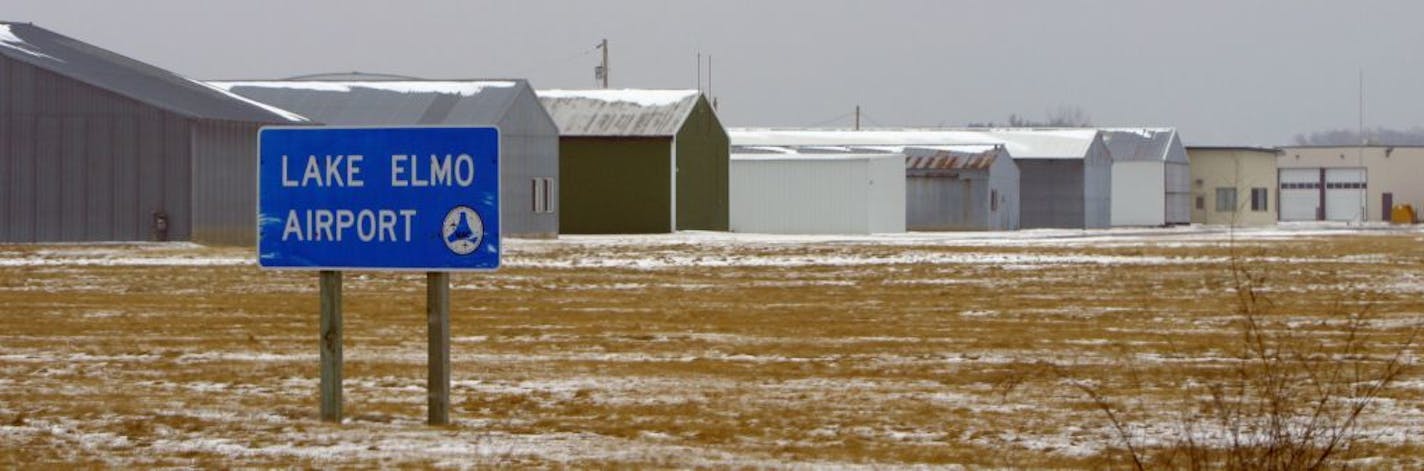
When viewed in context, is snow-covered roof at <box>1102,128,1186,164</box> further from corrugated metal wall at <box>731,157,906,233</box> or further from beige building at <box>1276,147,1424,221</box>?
corrugated metal wall at <box>731,157,906,233</box>

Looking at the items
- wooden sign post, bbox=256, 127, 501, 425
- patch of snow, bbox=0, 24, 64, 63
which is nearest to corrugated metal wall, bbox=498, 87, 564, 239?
patch of snow, bbox=0, 24, 64, 63

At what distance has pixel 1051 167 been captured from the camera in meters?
92.4

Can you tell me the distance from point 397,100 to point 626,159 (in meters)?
9.57

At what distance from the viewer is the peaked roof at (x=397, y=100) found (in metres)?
60.3

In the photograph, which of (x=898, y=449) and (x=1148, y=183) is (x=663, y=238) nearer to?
(x=1148, y=183)

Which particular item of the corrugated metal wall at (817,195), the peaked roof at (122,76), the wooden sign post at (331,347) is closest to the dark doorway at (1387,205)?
the corrugated metal wall at (817,195)

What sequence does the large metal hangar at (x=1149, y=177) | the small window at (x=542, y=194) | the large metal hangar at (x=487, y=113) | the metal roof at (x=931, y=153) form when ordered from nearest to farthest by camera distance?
the large metal hangar at (x=487, y=113)
the small window at (x=542, y=194)
the metal roof at (x=931, y=153)
the large metal hangar at (x=1149, y=177)

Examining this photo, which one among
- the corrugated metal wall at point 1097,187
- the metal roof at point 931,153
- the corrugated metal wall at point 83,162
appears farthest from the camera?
the corrugated metal wall at point 1097,187

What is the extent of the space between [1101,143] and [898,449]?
8362 cm

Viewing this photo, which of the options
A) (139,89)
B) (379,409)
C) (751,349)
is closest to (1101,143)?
(139,89)

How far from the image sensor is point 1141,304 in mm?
27422

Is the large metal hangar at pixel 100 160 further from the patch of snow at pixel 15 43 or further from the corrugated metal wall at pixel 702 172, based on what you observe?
the corrugated metal wall at pixel 702 172

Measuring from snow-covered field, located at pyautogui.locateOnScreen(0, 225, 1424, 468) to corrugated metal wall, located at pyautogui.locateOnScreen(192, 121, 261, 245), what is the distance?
11.5m

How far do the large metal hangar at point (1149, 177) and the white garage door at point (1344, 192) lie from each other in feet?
76.4
